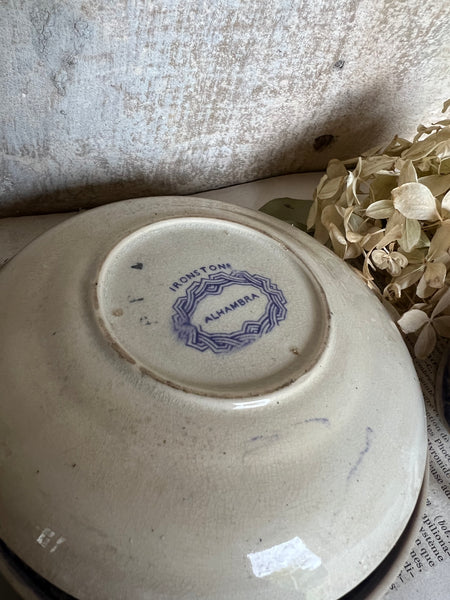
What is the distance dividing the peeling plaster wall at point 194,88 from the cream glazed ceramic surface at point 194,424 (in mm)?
320

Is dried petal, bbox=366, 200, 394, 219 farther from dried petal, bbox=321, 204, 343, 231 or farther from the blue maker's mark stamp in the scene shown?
the blue maker's mark stamp

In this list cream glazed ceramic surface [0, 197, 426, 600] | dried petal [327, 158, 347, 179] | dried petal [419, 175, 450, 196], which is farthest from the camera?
dried petal [327, 158, 347, 179]

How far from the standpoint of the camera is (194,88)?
1109mm

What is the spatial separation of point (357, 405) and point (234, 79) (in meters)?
0.69

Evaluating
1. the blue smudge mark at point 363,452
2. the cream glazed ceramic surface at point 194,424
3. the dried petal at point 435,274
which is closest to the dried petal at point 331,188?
the dried petal at point 435,274

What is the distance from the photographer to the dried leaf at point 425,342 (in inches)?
42.0

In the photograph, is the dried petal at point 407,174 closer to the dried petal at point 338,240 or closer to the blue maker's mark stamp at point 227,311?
the dried petal at point 338,240

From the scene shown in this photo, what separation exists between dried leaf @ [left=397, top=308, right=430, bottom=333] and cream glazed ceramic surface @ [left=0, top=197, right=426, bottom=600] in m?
0.20

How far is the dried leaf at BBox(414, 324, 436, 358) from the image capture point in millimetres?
1066

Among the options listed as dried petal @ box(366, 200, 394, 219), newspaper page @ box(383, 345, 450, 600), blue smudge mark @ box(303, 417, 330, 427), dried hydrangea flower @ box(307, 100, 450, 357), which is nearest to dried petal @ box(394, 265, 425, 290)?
dried hydrangea flower @ box(307, 100, 450, 357)

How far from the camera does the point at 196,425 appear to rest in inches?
25.4

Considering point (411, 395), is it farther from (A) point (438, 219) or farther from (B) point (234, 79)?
(B) point (234, 79)

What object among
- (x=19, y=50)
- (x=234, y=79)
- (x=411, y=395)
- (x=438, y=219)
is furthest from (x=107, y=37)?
(x=411, y=395)

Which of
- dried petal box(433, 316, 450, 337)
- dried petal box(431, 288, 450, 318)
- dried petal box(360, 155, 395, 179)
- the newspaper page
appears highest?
dried petal box(360, 155, 395, 179)
